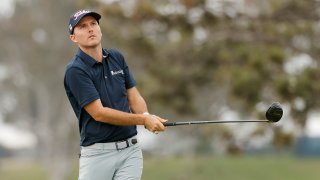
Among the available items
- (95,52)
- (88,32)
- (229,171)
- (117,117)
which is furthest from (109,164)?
(229,171)

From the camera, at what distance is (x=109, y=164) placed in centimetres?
646

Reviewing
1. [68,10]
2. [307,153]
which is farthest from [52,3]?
[307,153]

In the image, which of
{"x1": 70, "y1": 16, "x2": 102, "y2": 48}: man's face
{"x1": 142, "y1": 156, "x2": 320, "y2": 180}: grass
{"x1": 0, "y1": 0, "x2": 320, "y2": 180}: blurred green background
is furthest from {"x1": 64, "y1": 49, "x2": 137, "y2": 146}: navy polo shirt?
{"x1": 142, "y1": 156, "x2": 320, "y2": 180}: grass

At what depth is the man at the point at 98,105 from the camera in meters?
6.40

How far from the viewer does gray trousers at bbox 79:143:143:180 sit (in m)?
6.46

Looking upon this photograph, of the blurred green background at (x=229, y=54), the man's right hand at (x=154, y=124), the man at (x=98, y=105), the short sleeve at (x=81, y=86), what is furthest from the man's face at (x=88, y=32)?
the blurred green background at (x=229, y=54)

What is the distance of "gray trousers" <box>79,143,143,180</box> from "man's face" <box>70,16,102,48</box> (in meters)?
0.82

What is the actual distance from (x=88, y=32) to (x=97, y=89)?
47 cm

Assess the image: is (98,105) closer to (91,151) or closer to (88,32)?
(91,151)

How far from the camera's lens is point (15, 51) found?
41.7 metres

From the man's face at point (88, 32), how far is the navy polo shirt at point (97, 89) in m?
→ 0.11

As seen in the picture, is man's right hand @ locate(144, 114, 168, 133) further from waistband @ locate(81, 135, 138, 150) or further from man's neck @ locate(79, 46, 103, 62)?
man's neck @ locate(79, 46, 103, 62)

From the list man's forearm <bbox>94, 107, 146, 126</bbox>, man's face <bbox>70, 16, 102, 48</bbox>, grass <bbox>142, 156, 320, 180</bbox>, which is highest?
grass <bbox>142, 156, 320, 180</bbox>

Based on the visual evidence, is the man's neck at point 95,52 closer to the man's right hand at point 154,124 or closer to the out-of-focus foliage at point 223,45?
the man's right hand at point 154,124
